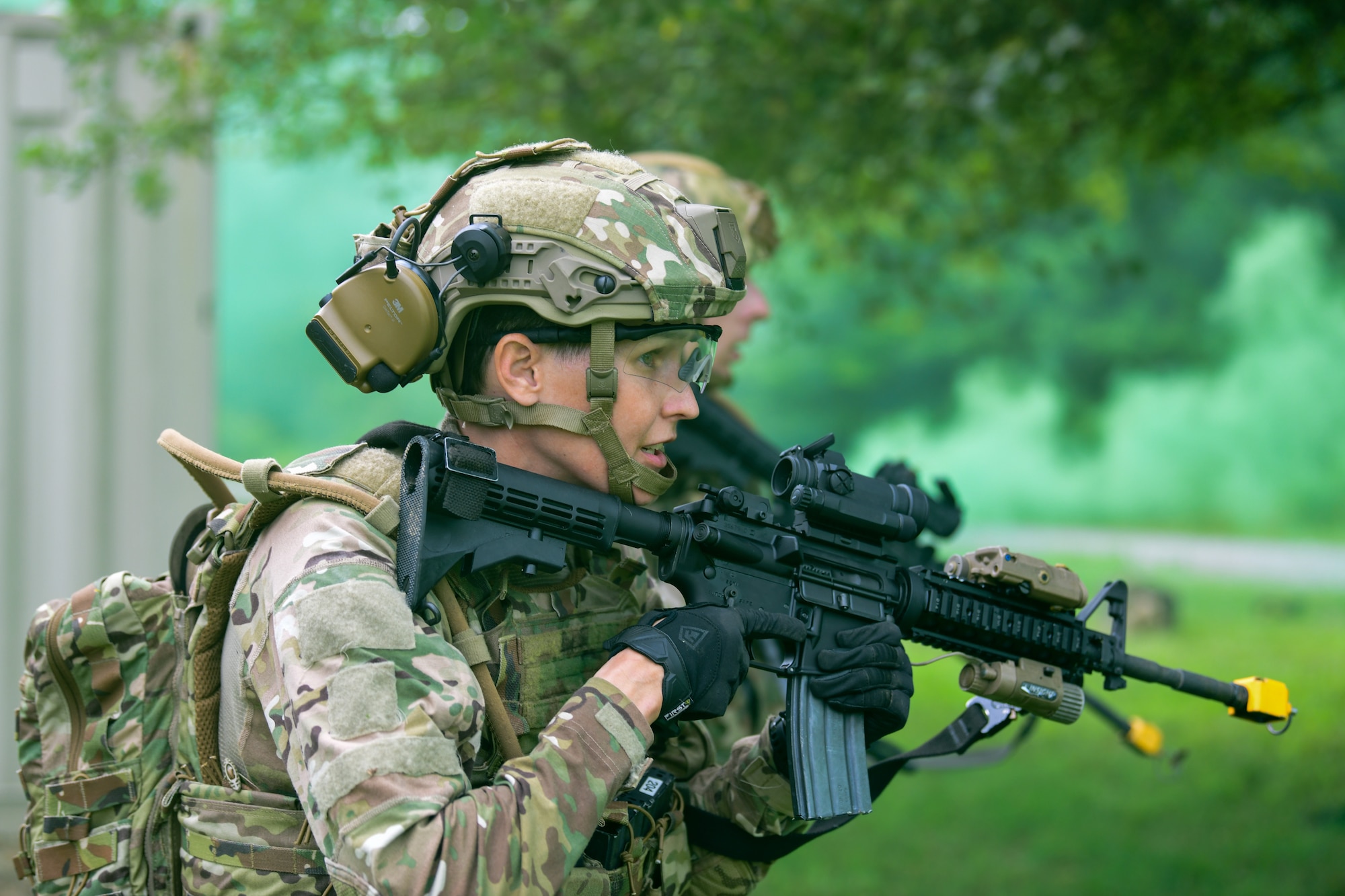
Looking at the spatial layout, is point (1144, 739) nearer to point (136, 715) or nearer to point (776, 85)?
point (136, 715)

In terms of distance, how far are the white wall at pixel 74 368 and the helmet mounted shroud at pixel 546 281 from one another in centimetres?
477

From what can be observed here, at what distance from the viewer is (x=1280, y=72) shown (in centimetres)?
864

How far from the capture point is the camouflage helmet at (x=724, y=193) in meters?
4.20

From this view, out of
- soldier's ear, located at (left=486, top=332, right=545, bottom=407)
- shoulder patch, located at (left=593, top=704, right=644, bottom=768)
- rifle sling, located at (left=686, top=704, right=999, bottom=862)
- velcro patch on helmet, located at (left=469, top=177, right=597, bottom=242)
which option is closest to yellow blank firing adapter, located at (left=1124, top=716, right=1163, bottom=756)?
Answer: rifle sling, located at (left=686, top=704, right=999, bottom=862)

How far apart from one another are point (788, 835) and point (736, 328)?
74.6 inches

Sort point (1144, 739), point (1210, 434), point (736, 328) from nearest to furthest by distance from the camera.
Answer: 1. point (1144, 739)
2. point (736, 328)
3. point (1210, 434)

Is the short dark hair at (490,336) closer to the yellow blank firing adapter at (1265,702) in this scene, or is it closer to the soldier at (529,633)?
the soldier at (529,633)

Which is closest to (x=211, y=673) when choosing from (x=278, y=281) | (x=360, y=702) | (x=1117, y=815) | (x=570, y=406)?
(x=360, y=702)

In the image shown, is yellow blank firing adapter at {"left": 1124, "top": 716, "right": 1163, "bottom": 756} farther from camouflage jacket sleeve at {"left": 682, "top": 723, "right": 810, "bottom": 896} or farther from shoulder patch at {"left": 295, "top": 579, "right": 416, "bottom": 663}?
shoulder patch at {"left": 295, "top": 579, "right": 416, "bottom": 663}

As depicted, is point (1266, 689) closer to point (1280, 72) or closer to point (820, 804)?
point (820, 804)

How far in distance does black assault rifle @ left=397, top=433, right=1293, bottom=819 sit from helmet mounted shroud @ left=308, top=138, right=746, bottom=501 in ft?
0.57

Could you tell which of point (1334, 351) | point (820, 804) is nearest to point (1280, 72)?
point (1334, 351)

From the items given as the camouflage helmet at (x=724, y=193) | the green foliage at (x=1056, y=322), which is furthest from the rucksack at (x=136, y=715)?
the green foliage at (x=1056, y=322)

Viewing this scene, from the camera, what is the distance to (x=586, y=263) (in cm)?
234
